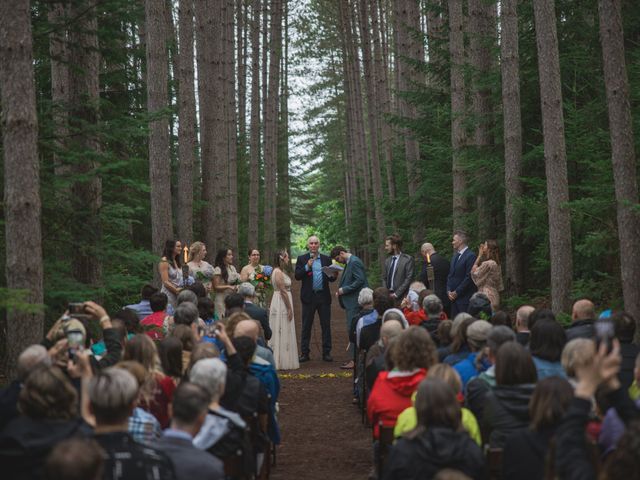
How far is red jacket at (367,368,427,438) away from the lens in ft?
21.6

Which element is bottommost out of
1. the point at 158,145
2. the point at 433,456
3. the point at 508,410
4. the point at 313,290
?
the point at 433,456

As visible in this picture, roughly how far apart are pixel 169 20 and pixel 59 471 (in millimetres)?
25907

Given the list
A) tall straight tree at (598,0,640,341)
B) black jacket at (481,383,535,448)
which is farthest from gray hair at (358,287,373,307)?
black jacket at (481,383,535,448)

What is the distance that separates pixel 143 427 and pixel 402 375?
223cm

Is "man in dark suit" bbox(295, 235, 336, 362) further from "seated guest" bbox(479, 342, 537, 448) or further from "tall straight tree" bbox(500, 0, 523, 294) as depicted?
"seated guest" bbox(479, 342, 537, 448)

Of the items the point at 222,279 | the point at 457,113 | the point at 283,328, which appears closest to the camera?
the point at 222,279

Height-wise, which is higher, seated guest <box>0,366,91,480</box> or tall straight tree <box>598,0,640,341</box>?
tall straight tree <box>598,0,640,341</box>

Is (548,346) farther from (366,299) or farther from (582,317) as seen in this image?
(366,299)

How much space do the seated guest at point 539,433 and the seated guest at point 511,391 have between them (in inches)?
28.1

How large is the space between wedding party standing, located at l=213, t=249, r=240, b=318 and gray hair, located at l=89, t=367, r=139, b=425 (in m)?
9.55

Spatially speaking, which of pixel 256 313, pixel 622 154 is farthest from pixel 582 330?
pixel 256 313

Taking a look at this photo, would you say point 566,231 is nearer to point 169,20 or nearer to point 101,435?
point 101,435

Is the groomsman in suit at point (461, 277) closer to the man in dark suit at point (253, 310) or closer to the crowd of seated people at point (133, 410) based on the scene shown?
the man in dark suit at point (253, 310)

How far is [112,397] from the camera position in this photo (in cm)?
431
